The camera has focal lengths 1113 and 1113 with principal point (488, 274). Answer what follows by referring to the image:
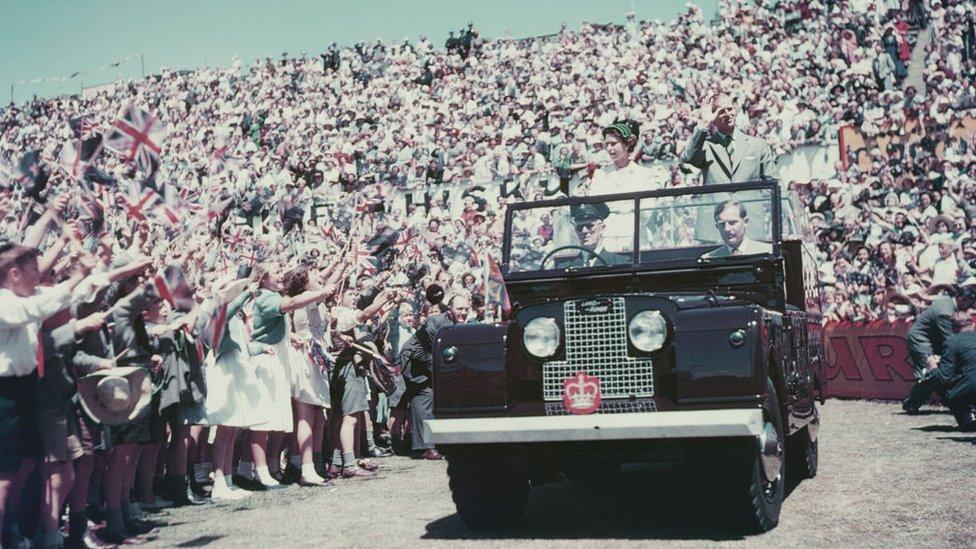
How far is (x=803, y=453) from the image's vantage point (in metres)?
8.88

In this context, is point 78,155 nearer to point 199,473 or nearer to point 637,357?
point 199,473

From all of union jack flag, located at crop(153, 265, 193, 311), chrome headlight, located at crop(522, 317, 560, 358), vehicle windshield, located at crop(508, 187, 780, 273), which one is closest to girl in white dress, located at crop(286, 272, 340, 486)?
vehicle windshield, located at crop(508, 187, 780, 273)

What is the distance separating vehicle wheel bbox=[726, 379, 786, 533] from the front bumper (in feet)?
0.74

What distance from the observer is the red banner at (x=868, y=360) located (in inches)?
627

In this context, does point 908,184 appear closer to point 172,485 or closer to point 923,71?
point 923,71

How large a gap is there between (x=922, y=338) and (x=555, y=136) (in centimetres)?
1344

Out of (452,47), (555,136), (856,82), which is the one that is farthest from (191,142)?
(856,82)

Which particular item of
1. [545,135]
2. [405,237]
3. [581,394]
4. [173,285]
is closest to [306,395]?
[173,285]

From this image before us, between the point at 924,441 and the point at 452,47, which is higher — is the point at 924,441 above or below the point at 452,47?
below

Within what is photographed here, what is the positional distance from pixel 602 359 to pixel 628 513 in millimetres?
1498

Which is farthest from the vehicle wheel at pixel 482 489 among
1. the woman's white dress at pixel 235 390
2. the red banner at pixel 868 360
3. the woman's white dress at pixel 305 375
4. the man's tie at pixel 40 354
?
the red banner at pixel 868 360

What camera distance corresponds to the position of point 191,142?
35.1 meters

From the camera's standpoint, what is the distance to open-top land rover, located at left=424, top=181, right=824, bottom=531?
6270mm

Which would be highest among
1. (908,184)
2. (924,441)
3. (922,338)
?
(908,184)
